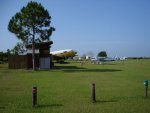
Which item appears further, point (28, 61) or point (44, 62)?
point (44, 62)

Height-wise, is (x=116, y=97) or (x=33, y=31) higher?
(x=33, y=31)

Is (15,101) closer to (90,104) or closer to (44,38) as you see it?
(90,104)

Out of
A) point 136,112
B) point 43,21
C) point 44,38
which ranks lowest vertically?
point 136,112

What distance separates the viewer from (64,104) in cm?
1346

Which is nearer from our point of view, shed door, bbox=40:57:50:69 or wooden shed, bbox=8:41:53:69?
wooden shed, bbox=8:41:53:69

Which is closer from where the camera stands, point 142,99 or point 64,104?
point 64,104

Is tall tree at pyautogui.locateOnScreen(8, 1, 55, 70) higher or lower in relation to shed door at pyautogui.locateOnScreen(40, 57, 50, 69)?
higher

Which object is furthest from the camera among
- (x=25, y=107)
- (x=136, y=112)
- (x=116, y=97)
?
(x=116, y=97)

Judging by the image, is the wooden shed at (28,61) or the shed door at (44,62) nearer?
the wooden shed at (28,61)

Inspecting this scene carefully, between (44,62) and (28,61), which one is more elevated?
(28,61)

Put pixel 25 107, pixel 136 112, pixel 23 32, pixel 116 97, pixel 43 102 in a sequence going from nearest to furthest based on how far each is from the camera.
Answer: pixel 136 112 < pixel 25 107 < pixel 43 102 < pixel 116 97 < pixel 23 32

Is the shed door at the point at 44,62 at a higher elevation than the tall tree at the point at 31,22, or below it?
below

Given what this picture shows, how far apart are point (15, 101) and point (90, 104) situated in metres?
4.15

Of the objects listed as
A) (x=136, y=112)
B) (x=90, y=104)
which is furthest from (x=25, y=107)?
(x=136, y=112)
